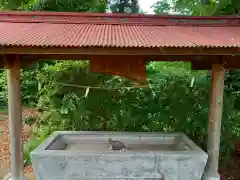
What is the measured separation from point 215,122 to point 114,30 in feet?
6.34

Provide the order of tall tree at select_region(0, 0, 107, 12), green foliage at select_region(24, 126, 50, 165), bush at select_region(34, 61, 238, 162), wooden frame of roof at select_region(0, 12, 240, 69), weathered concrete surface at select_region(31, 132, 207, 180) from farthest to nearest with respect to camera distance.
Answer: tall tree at select_region(0, 0, 107, 12)
green foliage at select_region(24, 126, 50, 165)
bush at select_region(34, 61, 238, 162)
weathered concrete surface at select_region(31, 132, 207, 180)
wooden frame of roof at select_region(0, 12, 240, 69)

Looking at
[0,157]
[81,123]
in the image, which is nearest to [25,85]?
[0,157]

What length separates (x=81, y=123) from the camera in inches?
217

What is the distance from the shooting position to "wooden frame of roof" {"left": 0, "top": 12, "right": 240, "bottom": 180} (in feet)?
9.83

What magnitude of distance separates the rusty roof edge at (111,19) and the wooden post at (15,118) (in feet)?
2.54

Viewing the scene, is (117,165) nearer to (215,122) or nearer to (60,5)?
(215,122)

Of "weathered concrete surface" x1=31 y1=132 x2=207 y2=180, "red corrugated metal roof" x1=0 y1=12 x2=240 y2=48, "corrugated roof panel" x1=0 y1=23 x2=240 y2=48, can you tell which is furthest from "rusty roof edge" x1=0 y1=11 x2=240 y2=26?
"weathered concrete surface" x1=31 y1=132 x2=207 y2=180

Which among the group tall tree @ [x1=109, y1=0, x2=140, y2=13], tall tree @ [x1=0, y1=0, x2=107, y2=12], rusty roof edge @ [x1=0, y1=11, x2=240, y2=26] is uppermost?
tall tree @ [x1=109, y1=0, x2=140, y2=13]

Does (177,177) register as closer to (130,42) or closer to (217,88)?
(217,88)

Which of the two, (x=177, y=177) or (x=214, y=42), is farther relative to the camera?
(x=177, y=177)

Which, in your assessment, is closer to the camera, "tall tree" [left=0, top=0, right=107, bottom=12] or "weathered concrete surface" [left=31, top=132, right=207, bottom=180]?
"weathered concrete surface" [left=31, top=132, right=207, bottom=180]

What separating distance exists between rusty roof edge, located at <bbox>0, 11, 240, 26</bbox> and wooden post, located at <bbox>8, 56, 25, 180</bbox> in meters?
0.77

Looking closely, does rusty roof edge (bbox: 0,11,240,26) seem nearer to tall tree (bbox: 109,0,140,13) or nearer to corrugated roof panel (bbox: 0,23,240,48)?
corrugated roof panel (bbox: 0,23,240,48)

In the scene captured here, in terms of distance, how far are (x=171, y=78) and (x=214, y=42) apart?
2.43 meters
